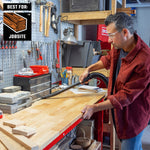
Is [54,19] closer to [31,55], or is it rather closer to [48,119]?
[31,55]

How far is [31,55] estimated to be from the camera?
258 cm

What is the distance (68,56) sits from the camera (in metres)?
3.20

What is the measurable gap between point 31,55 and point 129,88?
1354 millimetres

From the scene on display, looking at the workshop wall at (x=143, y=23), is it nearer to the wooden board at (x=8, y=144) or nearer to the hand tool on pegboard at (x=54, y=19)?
the hand tool on pegboard at (x=54, y=19)

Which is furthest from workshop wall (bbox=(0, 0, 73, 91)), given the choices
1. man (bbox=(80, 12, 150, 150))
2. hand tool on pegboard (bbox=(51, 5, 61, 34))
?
man (bbox=(80, 12, 150, 150))

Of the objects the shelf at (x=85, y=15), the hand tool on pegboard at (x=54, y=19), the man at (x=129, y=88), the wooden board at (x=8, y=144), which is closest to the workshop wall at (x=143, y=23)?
the shelf at (x=85, y=15)

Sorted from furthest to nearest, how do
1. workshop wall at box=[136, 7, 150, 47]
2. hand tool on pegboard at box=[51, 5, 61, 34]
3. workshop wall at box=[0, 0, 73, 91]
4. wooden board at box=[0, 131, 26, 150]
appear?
1. workshop wall at box=[136, 7, 150, 47]
2. hand tool on pegboard at box=[51, 5, 61, 34]
3. workshop wall at box=[0, 0, 73, 91]
4. wooden board at box=[0, 131, 26, 150]

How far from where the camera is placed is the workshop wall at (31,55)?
2.16 metres

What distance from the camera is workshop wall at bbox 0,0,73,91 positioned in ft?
7.08

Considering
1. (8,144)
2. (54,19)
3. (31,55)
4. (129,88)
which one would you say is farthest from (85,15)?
(8,144)

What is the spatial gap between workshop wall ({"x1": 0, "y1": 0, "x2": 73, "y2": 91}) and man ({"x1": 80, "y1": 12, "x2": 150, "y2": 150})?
36.5 inches

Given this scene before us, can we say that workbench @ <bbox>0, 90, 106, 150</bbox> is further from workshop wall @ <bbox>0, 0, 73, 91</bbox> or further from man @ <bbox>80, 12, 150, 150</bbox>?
workshop wall @ <bbox>0, 0, 73, 91</bbox>

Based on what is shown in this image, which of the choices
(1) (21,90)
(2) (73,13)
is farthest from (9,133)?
(2) (73,13)

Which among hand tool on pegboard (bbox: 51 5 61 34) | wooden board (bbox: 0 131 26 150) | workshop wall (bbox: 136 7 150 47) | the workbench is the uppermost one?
workshop wall (bbox: 136 7 150 47)
